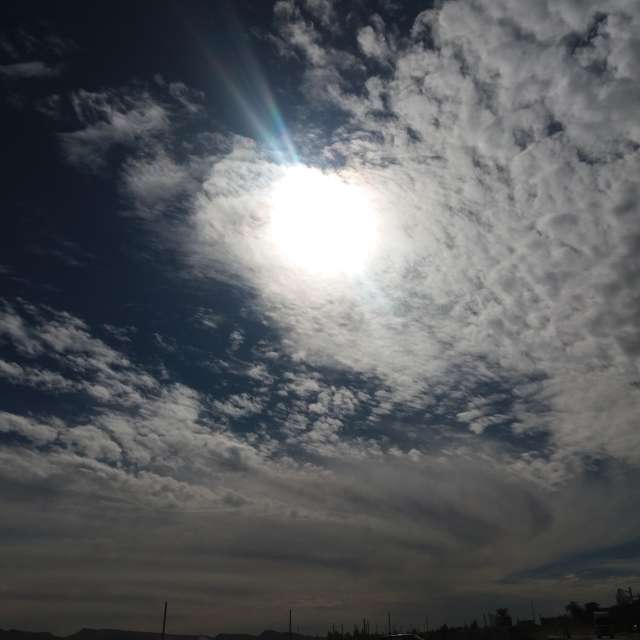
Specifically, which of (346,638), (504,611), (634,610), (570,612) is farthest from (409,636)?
(570,612)

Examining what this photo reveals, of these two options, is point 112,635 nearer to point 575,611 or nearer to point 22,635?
point 22,635

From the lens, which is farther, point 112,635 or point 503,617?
point 112,635

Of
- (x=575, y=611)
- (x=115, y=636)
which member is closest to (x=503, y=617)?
(x=575, y=611)

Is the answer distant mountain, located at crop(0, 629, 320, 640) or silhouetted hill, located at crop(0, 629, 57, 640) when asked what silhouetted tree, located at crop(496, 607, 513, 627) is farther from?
silhouetted hill, located at crop(0, 629, 57, 640)

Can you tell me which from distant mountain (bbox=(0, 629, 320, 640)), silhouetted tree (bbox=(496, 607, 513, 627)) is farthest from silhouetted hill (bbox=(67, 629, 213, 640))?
silhouetted tree (bbox=(496, 607, 513, 627))

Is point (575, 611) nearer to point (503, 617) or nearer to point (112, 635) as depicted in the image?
A: point (503, 617)

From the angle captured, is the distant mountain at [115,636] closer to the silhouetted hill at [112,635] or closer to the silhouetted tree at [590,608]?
the silhouetted hill at [112,635]

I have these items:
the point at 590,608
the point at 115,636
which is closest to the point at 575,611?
the point at 590,608

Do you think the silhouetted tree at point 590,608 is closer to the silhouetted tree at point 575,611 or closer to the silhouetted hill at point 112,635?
the silhouetted tree at point 575,611

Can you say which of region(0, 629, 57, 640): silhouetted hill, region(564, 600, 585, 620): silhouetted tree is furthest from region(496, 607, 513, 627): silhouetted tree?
region(0, 629, 57, 640): silhouetted hill

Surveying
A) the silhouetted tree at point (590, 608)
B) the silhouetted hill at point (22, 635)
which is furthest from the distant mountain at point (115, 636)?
the silhouetted tree at point (590, 608)

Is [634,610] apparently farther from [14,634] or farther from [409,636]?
[14,634]

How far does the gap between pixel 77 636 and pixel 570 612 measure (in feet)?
412

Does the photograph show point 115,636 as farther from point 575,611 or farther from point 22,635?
point 575,611
